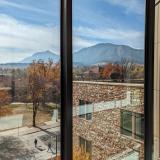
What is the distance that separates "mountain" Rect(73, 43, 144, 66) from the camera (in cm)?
176

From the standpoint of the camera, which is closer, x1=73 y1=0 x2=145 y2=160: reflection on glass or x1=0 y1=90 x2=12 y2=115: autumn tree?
x1=0 y1=90 x2=12 y2=115: autumn tree

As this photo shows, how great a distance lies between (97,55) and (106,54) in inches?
3.7

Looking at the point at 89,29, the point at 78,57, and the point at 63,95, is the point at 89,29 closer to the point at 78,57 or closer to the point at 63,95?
the point at 78,57

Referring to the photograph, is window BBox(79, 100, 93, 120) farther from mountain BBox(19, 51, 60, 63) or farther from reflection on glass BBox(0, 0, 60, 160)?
mountain BBox(19, 51, 60, 63)

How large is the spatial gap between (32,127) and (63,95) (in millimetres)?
312

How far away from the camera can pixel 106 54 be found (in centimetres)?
190

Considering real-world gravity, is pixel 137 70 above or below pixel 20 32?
below

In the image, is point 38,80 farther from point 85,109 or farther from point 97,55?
point 97,55

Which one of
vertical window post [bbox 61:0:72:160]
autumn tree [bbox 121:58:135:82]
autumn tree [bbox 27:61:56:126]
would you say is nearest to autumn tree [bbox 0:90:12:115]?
autumn tree [bbox 27:61:56:126]

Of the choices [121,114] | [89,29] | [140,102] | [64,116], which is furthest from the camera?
[140,102]

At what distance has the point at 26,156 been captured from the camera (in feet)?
5.05

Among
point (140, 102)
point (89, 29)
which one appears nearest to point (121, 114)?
point (140, 102)

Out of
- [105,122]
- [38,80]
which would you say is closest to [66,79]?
[38,80]

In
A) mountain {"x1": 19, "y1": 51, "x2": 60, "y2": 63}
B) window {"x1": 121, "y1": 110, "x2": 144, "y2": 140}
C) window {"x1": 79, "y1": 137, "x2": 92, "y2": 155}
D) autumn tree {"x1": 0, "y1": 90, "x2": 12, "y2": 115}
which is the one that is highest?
mountain {"x1": 19, "y1": 51, "x2": 60, "y2": 63}
